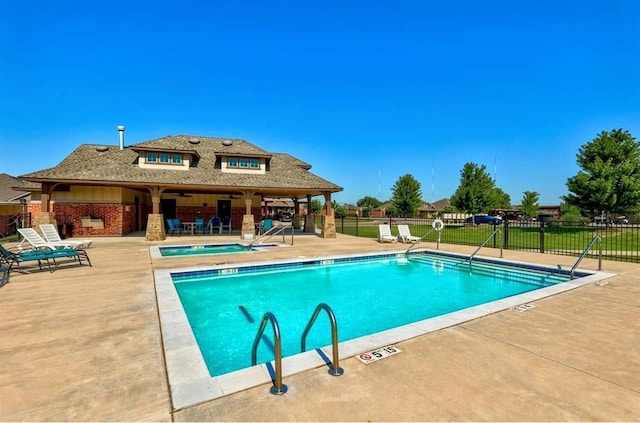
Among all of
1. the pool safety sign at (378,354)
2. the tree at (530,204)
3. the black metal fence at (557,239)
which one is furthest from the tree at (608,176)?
the tree at (530,204)

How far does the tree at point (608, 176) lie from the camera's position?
23.4 metres

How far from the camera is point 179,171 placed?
19906 millimetres

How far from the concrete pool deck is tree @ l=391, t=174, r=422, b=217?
4010 centimetres

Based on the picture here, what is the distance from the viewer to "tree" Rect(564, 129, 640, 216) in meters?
23.4

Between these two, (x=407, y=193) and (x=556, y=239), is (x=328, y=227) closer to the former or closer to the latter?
(x=556, y=239)

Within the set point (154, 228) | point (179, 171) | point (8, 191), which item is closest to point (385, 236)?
point (154, 228)

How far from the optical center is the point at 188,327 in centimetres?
453

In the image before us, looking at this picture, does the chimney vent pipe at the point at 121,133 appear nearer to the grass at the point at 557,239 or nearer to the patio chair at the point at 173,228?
the patio chair at the point at 173,228

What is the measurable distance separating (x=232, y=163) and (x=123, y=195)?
6.87m

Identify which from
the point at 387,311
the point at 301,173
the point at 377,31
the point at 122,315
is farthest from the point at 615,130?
the point at 122,315

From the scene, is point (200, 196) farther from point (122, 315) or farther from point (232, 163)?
point (122, 315)

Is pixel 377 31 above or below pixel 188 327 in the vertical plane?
above

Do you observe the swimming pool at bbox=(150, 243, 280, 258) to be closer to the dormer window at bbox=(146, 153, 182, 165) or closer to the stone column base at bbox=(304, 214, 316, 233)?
the dormer window at bbox=(146, 153, 182, 165)

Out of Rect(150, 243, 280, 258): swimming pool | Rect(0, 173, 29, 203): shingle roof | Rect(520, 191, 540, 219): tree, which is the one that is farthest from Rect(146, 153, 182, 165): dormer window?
Rect(520, 191, 540, 219): tree
